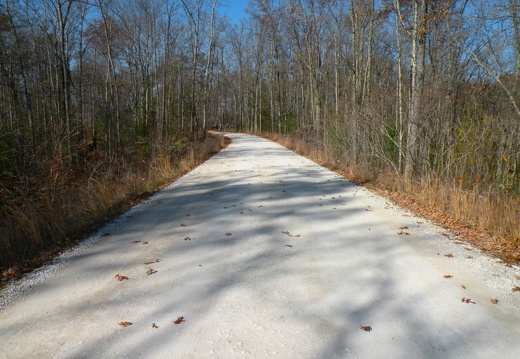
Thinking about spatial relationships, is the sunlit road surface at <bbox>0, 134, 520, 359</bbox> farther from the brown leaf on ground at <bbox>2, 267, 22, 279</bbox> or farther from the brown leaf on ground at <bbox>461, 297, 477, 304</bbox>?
the brown leaf on ground at <bbox>2, 267, 22, 279</bbox>

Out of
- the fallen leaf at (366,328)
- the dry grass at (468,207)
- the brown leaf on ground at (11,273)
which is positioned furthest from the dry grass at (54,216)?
the dry grass at (468,207)

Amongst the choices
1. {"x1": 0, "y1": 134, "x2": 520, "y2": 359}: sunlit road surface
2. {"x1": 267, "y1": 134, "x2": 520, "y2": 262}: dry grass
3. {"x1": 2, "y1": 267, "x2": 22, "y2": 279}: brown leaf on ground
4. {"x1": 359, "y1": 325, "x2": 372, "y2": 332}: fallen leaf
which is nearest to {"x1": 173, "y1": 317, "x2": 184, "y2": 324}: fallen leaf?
{"x1": 0, "y1": 134, "x2": 520, "y2": 359}: sunlit road surface

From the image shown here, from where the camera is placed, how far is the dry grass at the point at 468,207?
5.09 meters

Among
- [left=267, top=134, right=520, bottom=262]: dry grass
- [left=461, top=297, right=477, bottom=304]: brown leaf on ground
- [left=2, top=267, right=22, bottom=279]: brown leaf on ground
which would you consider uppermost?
[left=267, top=134, right=520, bottom=262]: dry grass

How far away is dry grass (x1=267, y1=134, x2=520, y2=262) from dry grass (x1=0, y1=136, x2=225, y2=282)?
579 cm

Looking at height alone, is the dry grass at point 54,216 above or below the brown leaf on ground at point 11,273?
above

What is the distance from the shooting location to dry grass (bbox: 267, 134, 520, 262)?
5094 millimetres

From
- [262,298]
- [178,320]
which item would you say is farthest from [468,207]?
[178,320]

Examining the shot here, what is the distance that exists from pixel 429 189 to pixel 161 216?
5.33 meters

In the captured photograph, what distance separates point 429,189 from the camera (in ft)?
24.5

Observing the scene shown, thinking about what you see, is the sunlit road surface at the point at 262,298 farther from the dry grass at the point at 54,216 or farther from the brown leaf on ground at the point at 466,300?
the dry grass at the point at 54,216

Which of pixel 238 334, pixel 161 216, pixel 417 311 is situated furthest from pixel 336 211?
pixel 238 334

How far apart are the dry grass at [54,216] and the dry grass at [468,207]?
579 centimetres

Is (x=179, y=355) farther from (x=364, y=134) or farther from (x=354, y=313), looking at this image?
(x=364, y=134)
